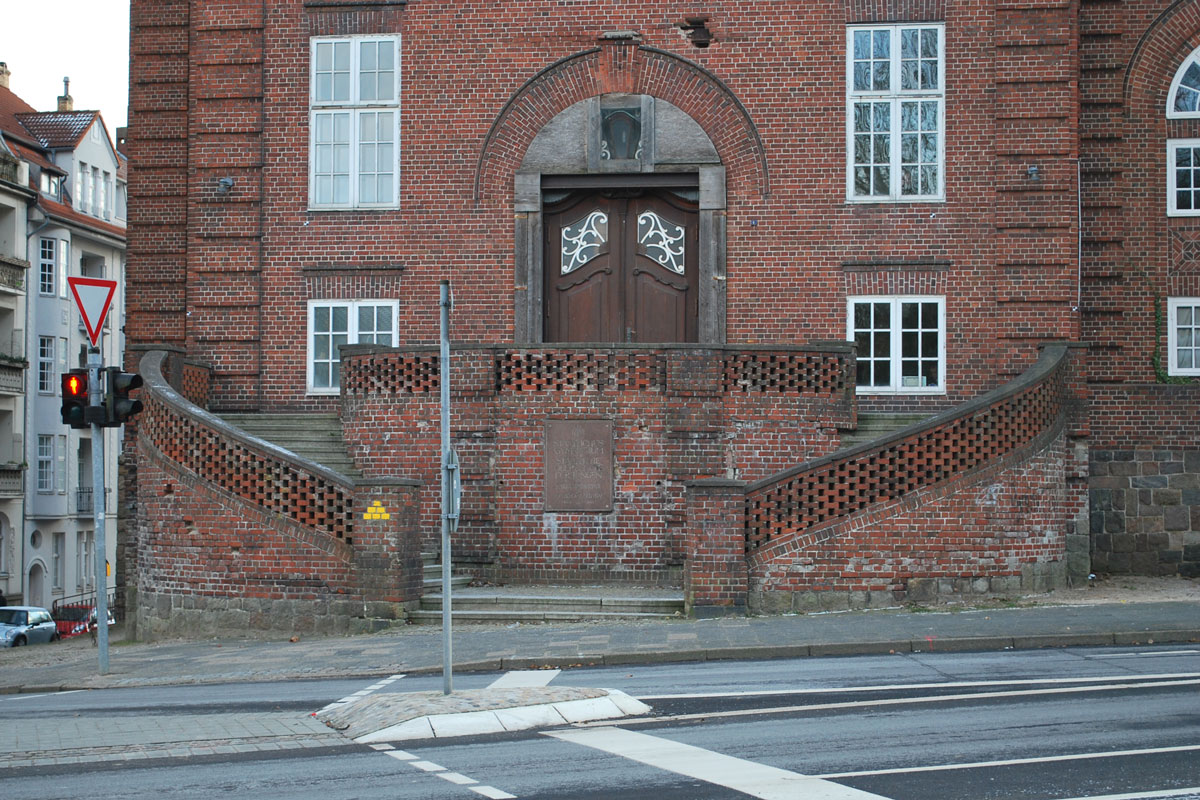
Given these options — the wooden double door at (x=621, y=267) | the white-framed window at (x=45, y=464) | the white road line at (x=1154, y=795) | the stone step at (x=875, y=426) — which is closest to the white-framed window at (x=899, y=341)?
the stone step at (x=875, y=426)

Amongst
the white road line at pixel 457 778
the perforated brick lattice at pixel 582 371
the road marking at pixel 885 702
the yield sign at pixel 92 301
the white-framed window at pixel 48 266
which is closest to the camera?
the white road line at pixel 457 778

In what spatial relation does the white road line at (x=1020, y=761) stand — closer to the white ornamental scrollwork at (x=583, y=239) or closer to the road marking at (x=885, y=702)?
the road marking at (x=885, y=702)

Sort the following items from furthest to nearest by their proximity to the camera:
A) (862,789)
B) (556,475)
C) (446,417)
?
(556,475) → (446,417) → (862,789)

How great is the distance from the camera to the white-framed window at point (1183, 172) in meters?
23.4

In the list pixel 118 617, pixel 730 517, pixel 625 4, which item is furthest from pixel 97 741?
pixel 625 4

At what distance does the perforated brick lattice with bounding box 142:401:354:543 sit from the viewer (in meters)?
18.4

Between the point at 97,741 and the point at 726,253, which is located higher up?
the point at 726,253

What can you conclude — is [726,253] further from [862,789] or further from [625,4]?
[862,789]

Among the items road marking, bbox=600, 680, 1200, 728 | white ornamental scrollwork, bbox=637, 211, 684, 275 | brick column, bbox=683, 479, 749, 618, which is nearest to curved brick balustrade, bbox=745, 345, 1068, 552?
brick column, bbox=683, 479, 749, 618

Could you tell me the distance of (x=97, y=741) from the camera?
11469 millimetres

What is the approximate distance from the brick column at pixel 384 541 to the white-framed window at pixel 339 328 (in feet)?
18.3

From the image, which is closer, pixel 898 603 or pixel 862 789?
pixel 862 789

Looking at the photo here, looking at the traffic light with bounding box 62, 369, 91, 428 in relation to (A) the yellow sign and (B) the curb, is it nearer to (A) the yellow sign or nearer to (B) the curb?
(B) the curb

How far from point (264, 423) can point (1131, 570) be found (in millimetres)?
12688
